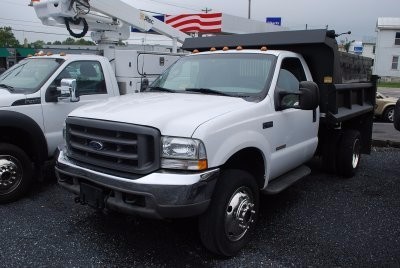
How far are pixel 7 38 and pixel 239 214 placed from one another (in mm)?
66445

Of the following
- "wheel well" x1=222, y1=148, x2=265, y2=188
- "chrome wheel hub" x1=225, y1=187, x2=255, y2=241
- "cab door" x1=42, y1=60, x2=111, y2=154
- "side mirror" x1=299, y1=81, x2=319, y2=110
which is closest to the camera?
A: "chrome wheel hub" x1=225, y1=187, x2=255, y2=241

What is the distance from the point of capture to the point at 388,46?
43.8 metres

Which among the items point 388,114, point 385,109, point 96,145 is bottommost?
point 388,114

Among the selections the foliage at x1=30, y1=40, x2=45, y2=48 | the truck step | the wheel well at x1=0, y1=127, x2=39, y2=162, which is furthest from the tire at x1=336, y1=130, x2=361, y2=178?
the foliage at x1=30, y1=40, x2=45, y2=48

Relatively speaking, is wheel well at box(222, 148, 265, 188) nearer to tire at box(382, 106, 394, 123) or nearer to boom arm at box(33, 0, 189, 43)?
boom arm at box(33, 0, 189, 43)

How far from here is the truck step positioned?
4.33m

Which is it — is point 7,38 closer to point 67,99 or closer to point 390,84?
point 390,84

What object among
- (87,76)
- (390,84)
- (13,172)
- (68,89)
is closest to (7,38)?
(390,84)

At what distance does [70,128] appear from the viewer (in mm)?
3932

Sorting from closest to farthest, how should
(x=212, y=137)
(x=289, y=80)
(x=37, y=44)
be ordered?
(x=212, y=137)
(x=289, y=80)
(x=37, y=44)

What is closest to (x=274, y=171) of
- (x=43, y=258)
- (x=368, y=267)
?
(x=368, y=267)

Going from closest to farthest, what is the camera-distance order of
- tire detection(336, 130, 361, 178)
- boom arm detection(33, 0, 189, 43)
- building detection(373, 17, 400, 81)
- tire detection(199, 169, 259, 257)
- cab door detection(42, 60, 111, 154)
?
tire detection(199, 169, 259, 257) → cab door detection(42, 60, 111, 154) → tire detection(336, 130, 361, 178) → boom arm detection(33, 0, 189, 43) → building detection(373, 17, 400, 81)

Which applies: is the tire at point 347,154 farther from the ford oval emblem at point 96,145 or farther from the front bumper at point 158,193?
the ford oval emblem at point 96,145

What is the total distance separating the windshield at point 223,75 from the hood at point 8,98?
5.66ft
